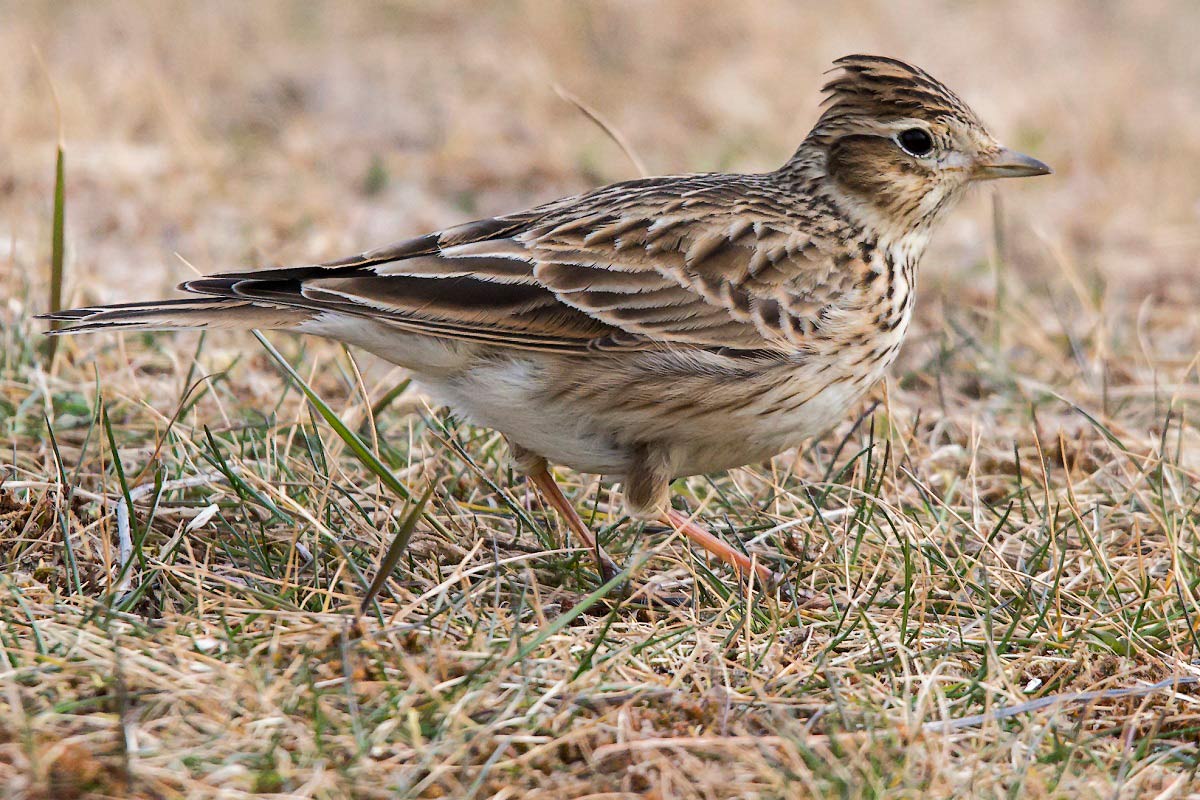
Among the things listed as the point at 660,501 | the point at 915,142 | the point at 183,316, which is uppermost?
the point at 915,142

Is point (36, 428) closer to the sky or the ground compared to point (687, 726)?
closer to the sky

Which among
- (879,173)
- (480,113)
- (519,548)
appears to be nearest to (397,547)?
(519,548)

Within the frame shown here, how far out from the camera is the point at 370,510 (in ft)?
17.2

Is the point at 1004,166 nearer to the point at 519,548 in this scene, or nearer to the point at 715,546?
the point at 715,546

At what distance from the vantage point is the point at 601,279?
496 centimetres

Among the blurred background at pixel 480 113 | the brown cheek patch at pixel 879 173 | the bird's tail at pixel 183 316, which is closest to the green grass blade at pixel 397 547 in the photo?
the bird's tail at pixel 183 316

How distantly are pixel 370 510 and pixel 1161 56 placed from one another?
35.7 feet

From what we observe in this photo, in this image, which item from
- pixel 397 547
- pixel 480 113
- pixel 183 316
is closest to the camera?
pixel 397 547

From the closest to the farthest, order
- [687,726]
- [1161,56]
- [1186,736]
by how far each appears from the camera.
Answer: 1. [687,726]
2. [1186,736]
3. [1161,56]

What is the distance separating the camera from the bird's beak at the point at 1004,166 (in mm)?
5539

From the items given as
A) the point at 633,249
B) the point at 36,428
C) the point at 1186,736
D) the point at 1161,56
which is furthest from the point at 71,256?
the point at 1161,56

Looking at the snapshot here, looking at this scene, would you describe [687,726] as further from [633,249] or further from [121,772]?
[633,249]

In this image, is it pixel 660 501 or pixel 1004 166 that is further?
pixel 1004 166

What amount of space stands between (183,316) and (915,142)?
106 inches
